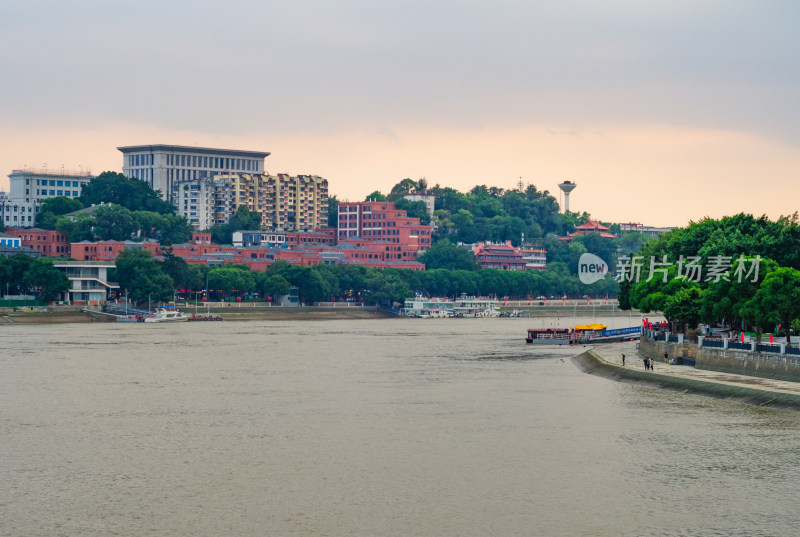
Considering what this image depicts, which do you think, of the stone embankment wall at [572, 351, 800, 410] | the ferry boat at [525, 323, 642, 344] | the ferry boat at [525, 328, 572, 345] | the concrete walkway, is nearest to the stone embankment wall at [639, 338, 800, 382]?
the concrete walkway

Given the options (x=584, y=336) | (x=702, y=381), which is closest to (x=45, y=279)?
(x=584, y=336)

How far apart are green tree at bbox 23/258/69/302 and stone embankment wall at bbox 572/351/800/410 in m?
119

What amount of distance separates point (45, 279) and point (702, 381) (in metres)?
140

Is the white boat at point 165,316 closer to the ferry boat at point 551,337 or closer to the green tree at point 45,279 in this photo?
the green tree at point 45,279

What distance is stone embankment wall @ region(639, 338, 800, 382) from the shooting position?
69.6m

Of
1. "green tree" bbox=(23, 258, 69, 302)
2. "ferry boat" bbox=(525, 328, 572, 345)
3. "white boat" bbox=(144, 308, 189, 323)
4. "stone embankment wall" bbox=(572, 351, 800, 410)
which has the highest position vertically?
"green tree" bbox=(23, 258, 69, 302)

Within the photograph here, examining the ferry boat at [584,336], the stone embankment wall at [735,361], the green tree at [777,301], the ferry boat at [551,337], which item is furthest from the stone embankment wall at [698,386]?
the ferry boat at [551,337]

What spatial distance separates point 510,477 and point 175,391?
35259 mm

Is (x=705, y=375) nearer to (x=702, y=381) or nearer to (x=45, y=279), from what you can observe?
(x=702, y=381)

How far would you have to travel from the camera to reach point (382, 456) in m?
53.7

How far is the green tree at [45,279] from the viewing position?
190m

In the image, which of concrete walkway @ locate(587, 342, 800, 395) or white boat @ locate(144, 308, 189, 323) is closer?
concrete walkway @ locate(587, 342, 800, 395)

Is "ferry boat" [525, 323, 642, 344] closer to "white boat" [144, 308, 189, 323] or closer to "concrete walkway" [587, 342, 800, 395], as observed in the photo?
"concrete walkway" [587, 342, 800, 395]

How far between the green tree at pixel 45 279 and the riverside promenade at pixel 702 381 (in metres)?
117
